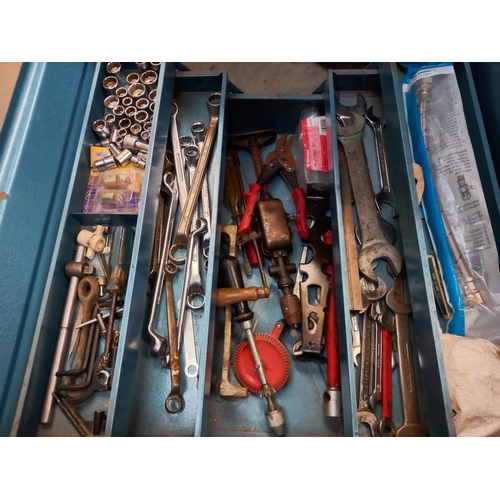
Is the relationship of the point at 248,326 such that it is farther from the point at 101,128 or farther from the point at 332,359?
the point at 101,128

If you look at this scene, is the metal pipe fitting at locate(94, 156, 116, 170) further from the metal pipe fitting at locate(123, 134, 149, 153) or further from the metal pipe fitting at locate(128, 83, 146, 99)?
the metal pipe fitting at locate(128, 83, 146, 99)

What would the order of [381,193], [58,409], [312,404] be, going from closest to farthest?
1. [58,409]
2. [312,404]
3. [381,193]

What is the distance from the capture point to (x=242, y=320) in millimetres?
1099

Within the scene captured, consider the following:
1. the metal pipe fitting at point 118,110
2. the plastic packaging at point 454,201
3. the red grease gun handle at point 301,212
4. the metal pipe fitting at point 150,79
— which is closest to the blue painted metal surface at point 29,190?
the metal pipe fitting at point 118,110

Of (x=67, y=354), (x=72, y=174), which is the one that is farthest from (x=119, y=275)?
(x=72, y=174)

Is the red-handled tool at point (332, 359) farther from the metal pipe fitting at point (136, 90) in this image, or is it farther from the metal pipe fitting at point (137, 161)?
the metal pipe fitting at point (136, 90)

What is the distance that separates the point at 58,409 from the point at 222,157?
0.89 metres

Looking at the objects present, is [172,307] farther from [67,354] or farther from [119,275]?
[67,354]

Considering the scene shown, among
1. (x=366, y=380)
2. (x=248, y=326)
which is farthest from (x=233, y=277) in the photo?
(x=366, y=380)

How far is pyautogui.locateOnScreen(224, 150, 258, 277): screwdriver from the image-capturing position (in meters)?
1.25

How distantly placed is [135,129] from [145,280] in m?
0.60

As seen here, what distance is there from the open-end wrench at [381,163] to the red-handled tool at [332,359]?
0.31 m

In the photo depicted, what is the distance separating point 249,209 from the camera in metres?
1.23

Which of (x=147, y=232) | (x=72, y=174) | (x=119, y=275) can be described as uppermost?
(x=72, y=174)
